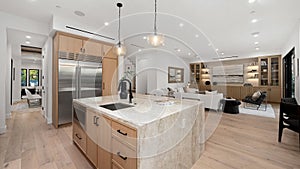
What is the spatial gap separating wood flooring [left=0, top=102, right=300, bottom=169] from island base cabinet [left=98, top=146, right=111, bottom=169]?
44 cm

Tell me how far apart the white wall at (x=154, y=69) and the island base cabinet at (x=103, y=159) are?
6139mm

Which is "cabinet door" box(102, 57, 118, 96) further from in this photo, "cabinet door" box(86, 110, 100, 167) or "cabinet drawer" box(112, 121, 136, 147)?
"cabinet drawer" box(112, 121, 136, 147)

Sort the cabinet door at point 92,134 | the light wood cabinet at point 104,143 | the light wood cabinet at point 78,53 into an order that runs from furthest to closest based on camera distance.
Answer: the light wood cabinet at point 78,53 < the cabinet door at point 92,134 < the light wood cabinet at point 104,143

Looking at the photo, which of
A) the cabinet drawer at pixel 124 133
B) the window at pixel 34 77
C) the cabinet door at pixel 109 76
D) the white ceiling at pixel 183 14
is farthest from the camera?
the window at pixel 34 77

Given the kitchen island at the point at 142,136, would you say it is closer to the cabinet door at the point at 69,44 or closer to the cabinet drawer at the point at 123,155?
the cabinet drawer at the point at 123,155

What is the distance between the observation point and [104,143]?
1662mm

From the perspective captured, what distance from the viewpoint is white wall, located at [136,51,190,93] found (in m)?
7.86

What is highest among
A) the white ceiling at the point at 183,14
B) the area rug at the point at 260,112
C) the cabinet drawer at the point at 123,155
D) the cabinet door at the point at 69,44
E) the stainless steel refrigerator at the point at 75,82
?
the white ceiling at the point at 183,14

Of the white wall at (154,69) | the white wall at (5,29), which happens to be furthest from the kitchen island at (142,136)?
the white wall at (154,69)

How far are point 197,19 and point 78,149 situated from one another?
12.9ft

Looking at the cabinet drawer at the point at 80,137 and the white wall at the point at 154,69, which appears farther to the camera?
the white wall at the point at 154,69

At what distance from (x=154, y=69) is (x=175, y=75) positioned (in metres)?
1.94

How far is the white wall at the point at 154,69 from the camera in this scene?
7.86m

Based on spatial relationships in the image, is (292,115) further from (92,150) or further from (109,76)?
(109,76)
